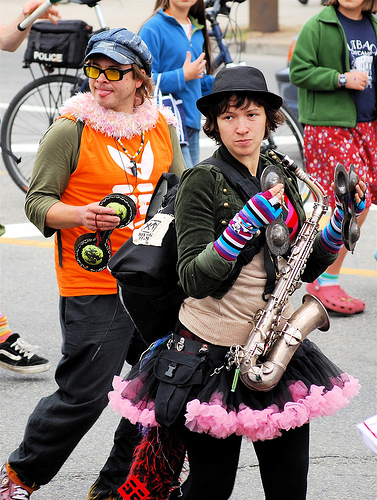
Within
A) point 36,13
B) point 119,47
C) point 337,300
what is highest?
point 119,47

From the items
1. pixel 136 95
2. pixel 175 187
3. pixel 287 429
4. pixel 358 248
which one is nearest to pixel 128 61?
pixel 136 95

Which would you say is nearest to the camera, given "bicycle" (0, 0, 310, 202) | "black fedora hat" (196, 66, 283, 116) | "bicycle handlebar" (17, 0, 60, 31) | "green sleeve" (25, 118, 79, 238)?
"black fedora hat" (196, 66, 283, 116)

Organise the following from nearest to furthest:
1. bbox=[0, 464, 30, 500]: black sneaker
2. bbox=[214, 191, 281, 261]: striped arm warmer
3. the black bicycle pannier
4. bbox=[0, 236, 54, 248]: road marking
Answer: bbox=[214, 191, 281, 261]: striped arm warmer → bbox=[0, 464, 30, 500]: black sneaker → bbox=[0, 236, 54, 248]: road marking → the black bicycle pannier

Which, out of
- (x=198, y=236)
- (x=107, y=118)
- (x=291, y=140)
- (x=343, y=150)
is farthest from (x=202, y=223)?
(x=291, y=140)

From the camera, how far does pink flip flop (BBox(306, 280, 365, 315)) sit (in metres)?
5.82

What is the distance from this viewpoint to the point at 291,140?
8.37 meters

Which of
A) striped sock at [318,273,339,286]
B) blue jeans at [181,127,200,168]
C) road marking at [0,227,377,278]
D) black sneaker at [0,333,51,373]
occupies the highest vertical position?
blue jeans at [181,127,200,168]

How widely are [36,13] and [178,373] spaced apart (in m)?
2.33

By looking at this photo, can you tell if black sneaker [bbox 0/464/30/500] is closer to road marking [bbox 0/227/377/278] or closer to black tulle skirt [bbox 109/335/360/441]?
black tulle skirt [bbox 109/335/360/441]

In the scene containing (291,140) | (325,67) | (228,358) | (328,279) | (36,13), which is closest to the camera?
(228,358)

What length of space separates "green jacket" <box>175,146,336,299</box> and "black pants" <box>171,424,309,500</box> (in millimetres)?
486

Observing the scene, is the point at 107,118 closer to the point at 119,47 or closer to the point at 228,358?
the point at 119,47

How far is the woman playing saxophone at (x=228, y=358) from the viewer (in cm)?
271

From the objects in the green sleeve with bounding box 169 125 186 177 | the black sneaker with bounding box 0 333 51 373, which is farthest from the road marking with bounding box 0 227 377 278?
the green sleeve with bounding box 169 125 186 177
